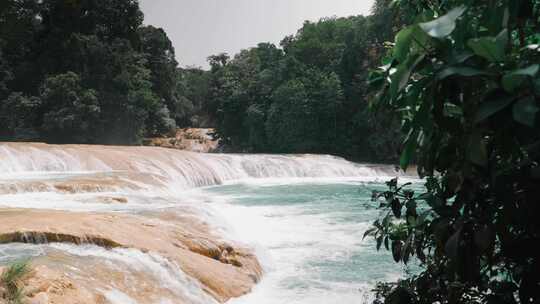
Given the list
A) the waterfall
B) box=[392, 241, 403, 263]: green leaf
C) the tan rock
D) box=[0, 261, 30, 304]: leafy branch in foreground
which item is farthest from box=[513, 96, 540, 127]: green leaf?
the waterfall

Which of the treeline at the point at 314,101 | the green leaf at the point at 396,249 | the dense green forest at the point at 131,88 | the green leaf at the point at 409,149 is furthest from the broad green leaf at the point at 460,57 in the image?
the treeline at the point at 314,101

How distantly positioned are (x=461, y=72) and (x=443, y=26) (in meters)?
0.11

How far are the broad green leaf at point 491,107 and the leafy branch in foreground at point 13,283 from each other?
3.65 m

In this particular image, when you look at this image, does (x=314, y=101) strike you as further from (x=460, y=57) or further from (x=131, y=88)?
(x=460, y=57)

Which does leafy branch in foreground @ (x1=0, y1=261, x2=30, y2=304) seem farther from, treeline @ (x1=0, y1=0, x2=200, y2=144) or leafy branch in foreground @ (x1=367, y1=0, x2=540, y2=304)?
treeline @ (x1=0, y1=0, x2=200, y2=144)

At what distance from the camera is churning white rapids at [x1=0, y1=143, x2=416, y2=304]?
6.76 m

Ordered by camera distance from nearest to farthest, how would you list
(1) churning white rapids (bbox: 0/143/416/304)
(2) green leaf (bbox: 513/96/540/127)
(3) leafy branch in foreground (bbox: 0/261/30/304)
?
1. (2) green leaf (bbox: 513/96/540/127)
2. (3) leafy branch in foreground (bbox: 0/261/30/304)
3. (1) churning white rapids (bbox: 0/143/416/304)

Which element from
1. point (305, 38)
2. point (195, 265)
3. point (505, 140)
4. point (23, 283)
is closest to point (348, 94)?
point (305, 38)

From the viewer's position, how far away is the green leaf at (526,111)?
0.92 m

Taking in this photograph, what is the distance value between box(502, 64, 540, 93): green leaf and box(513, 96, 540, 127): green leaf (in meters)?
0.03

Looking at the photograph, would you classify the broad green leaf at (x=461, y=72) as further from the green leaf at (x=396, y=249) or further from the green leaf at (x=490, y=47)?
the green leaf at (x=396, y=249)

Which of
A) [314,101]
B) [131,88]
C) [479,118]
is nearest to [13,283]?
[479,118]

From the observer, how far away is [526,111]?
3.05 feet

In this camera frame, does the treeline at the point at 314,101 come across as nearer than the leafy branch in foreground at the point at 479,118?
No
